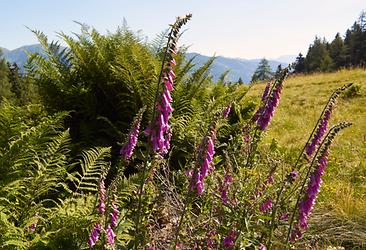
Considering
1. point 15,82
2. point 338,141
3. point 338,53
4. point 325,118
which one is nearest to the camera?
point 325,118

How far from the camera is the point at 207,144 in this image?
174 cm

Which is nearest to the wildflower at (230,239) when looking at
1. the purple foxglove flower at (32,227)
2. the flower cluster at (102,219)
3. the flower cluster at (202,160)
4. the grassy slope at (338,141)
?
the flower cluster at (202,160)

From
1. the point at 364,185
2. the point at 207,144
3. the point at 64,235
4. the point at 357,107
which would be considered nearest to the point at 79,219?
the point at 64,235

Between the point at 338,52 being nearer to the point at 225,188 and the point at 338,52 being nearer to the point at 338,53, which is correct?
the point at 338,53

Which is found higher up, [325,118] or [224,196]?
[325,118]

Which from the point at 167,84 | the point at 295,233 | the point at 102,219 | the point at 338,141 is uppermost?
the point at 167,84

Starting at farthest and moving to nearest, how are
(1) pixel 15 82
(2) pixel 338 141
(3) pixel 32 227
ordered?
(1) pixel 15 82 → (2) pixel 338 141 → (3) pixel 32 227

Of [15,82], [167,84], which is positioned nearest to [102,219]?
[167,84]

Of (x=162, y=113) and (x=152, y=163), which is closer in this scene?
(x=162, y=113)

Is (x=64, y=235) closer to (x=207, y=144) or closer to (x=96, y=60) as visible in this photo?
(x=207, y=144)

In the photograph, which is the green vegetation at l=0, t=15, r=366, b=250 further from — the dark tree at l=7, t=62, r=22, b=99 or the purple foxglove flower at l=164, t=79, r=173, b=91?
the dark tree at l=7, t=62, r=22, b=99

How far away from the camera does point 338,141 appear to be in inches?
295

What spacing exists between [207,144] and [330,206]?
3.22m

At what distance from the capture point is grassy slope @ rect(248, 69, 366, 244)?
404 centimetres
